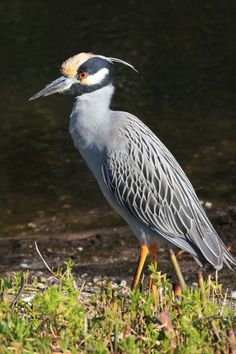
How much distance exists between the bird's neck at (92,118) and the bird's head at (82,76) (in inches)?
2.3

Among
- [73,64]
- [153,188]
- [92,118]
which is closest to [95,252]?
[153,188]

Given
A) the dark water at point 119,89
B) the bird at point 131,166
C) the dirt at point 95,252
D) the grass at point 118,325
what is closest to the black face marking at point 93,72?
the bird at point 131,166

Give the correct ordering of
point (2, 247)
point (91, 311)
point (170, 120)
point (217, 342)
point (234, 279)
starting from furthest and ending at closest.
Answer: point (170, 120)
point (2, 247)
point (234, 279)
point (91, 311)
point (217, 342)

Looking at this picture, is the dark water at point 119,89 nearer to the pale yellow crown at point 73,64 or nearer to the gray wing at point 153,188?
the gray wing at point 153,188

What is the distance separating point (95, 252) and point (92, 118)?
1.74 meters

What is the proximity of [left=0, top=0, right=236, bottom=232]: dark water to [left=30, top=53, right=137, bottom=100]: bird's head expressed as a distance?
2258 mm

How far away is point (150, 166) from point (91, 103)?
0.63 metres

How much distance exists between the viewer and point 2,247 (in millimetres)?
8852

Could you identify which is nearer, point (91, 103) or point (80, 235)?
point (91, 103)

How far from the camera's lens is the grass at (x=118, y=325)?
15.5ft

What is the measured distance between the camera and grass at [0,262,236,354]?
473 cm

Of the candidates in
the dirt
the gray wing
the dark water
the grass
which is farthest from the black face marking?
the grass

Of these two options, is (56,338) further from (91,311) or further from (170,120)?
(170,120)

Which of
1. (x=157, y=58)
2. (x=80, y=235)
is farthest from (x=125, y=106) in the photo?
(x=80, y=235)
